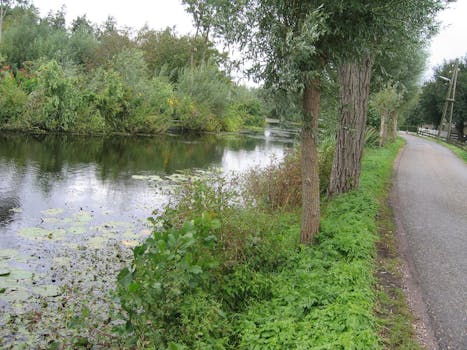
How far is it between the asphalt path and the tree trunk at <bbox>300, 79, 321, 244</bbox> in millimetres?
1676

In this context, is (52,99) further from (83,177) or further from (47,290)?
(47,290)

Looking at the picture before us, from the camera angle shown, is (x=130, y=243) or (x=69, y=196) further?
(x=69, y=196)

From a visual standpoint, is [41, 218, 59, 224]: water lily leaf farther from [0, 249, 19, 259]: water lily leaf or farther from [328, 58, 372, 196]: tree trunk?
[328, 58, 372, 196]: tree trunk

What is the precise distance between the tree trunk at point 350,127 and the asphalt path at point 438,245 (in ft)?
4.47

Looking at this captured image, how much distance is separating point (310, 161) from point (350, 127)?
4.04 metres

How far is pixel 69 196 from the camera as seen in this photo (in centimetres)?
1298

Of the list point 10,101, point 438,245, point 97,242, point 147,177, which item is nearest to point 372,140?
point 147,177

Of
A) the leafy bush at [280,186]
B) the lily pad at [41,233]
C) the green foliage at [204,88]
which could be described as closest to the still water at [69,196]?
the lily pad at [41,233]

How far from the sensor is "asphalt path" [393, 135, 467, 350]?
5.16m

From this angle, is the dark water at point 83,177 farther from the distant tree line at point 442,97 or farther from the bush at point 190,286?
the distant tree line at point 442,97

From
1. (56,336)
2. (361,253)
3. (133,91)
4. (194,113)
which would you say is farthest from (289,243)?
(194,113)

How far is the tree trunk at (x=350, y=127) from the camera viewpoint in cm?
1041

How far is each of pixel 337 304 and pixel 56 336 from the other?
353 cm

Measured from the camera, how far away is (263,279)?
5.87m
